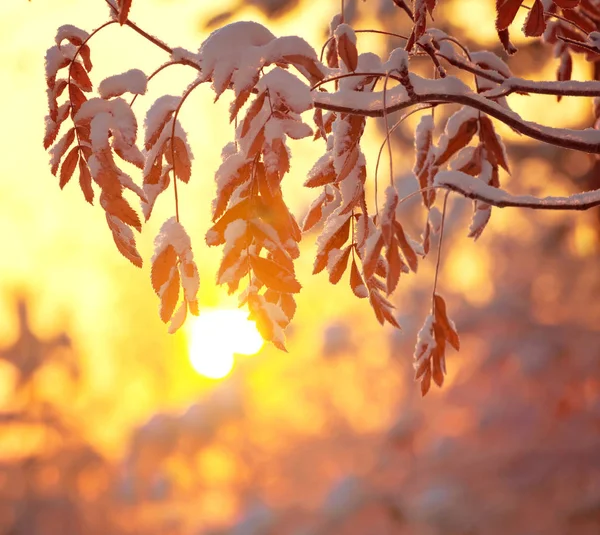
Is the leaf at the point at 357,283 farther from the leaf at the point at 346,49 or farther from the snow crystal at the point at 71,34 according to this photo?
the snow crystal at the point at 71,34

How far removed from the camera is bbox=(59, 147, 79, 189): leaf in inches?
55.7

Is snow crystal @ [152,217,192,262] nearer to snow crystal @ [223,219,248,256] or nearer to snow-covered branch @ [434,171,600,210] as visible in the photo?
snow crystal @ [223,219,248,256]

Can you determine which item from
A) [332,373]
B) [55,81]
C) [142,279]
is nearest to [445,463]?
[332,373]

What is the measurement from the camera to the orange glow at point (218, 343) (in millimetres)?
8031

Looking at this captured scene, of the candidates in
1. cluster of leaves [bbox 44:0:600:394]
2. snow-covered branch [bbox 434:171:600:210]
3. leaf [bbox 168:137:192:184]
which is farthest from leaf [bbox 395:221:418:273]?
leaf [bbox 168:137:192:184]

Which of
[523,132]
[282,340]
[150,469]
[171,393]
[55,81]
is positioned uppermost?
[171,393]

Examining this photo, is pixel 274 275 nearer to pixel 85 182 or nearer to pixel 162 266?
pixel 162 266

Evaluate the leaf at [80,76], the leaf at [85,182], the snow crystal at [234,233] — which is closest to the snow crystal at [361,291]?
the snow crystal at [234,233]

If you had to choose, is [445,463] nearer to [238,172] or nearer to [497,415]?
[497,415]

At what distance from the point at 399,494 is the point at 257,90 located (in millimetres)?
7437

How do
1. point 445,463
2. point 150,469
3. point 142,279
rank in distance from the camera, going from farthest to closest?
1. point 142,279
2. point 150,469
3. point 445,463

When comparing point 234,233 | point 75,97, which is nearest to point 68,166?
point 75,97

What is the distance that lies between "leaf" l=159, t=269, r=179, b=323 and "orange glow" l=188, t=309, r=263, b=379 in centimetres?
553

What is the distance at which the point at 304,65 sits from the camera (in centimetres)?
125
